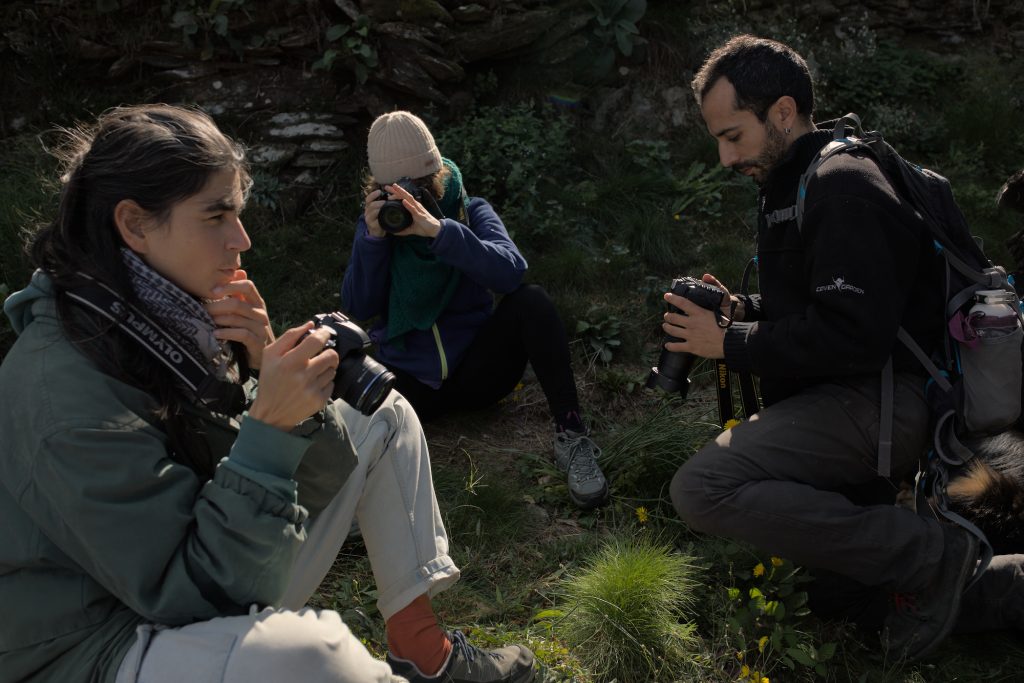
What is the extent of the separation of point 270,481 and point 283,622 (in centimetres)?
30

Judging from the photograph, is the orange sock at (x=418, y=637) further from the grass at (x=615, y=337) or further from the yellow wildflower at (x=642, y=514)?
the yellow wildflower at (x=642, y=514)

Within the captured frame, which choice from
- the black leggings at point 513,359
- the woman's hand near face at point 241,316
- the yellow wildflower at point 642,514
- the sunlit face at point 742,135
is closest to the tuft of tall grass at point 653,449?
the yellow wildflower at point 642,514

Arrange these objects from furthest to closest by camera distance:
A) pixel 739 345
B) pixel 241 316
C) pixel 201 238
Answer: pixel 739 345
pixel 241 316
pixel 201 238

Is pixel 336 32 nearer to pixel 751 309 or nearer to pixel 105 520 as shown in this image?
pixel 751 309

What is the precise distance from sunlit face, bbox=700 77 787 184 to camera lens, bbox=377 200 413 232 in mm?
1222

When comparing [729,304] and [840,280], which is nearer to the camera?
A: [840,280]

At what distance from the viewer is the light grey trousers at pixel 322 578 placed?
6.05 feet

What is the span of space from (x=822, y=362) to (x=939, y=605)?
0.85 metres

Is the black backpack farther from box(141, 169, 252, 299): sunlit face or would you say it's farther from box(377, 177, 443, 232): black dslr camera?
box(141, 169, 252, 299): sunlit face

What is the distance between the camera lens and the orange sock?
2.63 meters

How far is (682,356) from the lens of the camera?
3.25m

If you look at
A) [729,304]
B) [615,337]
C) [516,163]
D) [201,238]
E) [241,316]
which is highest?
[201,238]

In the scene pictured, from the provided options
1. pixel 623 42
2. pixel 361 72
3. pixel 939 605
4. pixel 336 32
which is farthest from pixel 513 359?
pixel 623 42

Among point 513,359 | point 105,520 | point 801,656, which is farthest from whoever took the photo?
point 513,359
